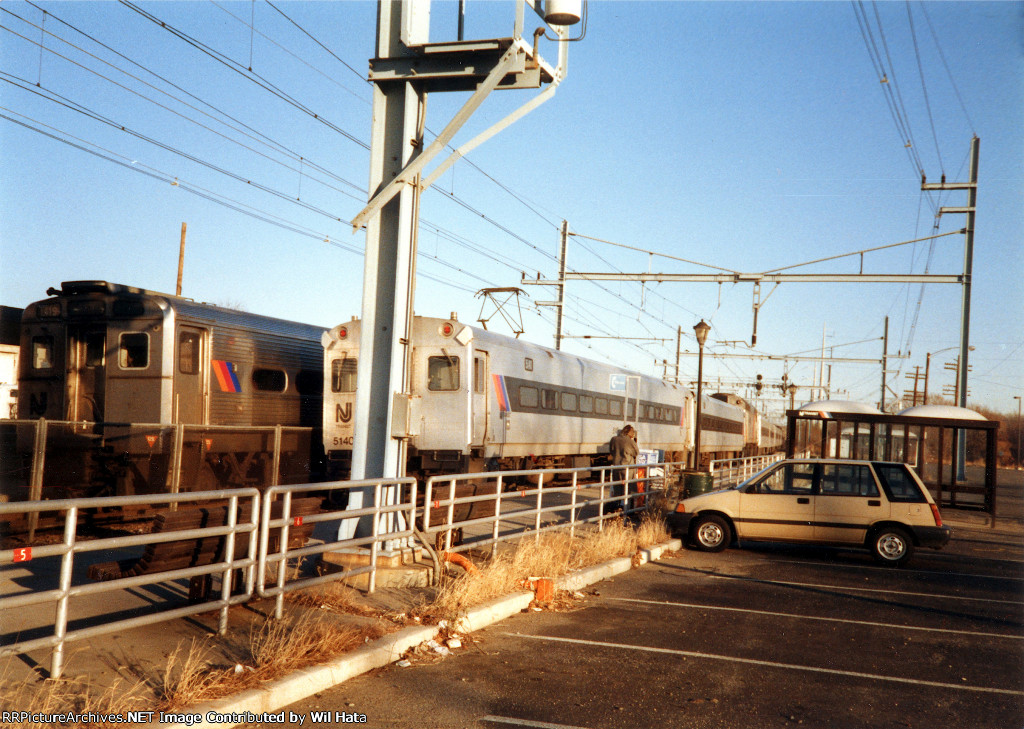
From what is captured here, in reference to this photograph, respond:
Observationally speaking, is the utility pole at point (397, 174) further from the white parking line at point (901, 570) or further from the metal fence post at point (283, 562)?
the white parking line at point (901, 570)

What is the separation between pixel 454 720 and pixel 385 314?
509 centimetres

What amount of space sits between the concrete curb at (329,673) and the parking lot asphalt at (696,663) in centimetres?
8

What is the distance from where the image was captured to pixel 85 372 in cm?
1486

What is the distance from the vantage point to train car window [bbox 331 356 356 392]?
17.5 meters

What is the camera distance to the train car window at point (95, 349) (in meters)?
14.6

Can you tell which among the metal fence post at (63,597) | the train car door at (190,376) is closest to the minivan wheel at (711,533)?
the train car door at (190,376)

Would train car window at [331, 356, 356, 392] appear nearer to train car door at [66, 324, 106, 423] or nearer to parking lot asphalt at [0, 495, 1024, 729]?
train car door at [66, 324, 106, 423]

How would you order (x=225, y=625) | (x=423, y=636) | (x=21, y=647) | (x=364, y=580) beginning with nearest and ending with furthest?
(x=21, y=647)
(x=225, y=625)
(x=423, y=636)
(x=364, y=580)

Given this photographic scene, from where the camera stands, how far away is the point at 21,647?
4.61m

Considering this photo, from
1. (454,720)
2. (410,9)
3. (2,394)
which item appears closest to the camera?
(454,720)

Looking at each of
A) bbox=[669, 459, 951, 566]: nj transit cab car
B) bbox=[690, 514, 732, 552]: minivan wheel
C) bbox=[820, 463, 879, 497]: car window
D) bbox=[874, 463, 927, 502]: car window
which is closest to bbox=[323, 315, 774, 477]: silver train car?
bbox=[690, 514, 732, 552]: minivan wheel

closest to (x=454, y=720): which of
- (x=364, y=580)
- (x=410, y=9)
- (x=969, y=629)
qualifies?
(x=364, y=580)

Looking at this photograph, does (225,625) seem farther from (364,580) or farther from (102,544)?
(364,580)

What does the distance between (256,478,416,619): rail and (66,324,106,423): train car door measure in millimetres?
7672
